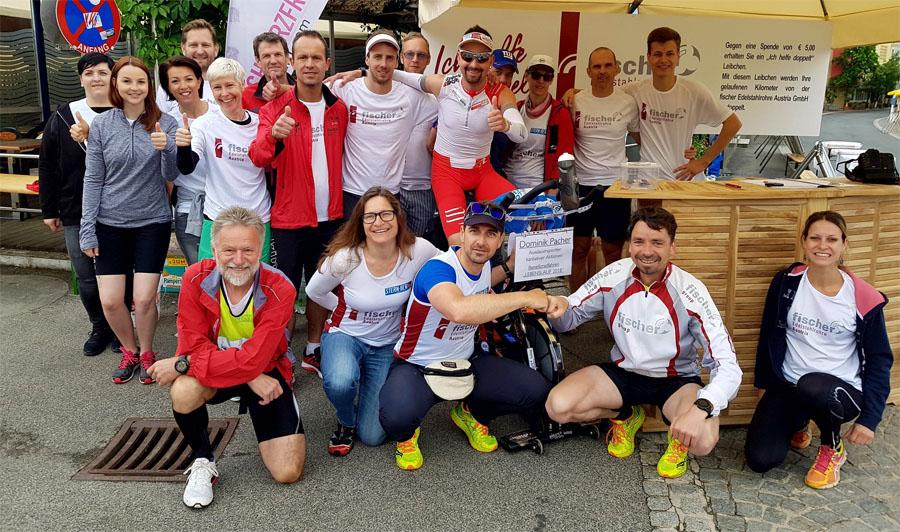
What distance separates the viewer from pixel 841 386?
3.41m

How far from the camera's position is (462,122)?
439 cm

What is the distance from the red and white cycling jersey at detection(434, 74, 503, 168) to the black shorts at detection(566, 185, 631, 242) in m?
1.04

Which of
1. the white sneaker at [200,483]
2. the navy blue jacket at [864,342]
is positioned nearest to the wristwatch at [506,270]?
the navy blue jacket at [864,342]

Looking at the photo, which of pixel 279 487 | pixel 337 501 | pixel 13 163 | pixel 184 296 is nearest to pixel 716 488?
pixel 337 501

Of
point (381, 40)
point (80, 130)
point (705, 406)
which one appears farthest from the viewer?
point (80, 130)

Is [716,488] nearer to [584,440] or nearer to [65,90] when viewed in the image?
[584,440]

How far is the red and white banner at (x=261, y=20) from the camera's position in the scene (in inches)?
224

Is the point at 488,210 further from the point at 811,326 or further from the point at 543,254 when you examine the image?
the point at 811,326

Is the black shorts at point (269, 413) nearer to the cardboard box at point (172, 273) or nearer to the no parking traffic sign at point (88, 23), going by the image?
the cardboard box at point (172, 273)

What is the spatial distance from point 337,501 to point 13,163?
7680 millimetres

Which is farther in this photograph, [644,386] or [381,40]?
[381,40]

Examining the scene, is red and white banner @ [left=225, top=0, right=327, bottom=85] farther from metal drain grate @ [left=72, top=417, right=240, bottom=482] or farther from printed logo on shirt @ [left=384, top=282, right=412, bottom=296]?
metal drain grate @ [left=72, top=417, right=240, bottom=482]

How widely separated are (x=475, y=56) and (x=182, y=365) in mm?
2434

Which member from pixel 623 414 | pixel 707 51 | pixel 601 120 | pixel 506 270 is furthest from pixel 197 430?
pixel 707 51
